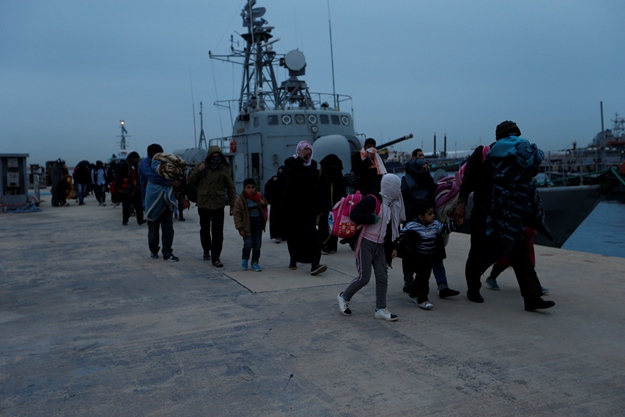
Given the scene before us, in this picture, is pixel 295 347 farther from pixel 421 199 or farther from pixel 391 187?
pixel 421 199

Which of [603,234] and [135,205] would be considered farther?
[603,234]

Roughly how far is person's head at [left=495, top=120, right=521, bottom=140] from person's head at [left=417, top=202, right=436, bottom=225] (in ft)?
3.10

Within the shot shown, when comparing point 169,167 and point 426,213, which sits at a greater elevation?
point 169,167

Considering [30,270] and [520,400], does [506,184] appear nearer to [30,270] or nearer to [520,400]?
[520,400]

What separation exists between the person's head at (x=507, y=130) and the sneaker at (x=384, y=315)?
2.00 meters

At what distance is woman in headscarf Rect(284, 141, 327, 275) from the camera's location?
7.25m

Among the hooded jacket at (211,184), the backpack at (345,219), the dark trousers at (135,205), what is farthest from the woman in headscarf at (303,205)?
the dark trousers at (135,205)

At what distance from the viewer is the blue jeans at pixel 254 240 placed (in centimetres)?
762

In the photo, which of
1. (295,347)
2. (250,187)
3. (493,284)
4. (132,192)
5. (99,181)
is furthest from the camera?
(99,181)

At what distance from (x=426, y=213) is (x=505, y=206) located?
0.73 m

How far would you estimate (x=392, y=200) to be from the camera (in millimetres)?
5285

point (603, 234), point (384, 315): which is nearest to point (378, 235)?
point (384, 315)

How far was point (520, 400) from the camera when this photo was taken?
3396 millimetres

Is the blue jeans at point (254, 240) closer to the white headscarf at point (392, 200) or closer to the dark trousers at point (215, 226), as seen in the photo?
the dark trousers at point (215, 226)
